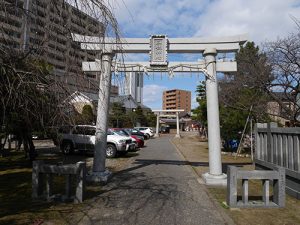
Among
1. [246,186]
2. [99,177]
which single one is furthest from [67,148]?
[246,186]

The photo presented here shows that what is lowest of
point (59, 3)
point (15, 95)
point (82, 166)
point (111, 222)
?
point (111, 222)

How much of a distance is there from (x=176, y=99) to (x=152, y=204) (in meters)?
132

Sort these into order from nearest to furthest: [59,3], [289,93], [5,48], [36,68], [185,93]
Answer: [59,3] < [5,48] < [36,68] < [289,93] < [185,93]

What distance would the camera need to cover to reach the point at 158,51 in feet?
39.0

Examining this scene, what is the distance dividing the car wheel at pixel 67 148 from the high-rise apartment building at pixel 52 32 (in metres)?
15.5

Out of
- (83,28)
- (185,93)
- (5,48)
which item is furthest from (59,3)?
(185,93)

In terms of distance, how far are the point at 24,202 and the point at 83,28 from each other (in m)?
4.87

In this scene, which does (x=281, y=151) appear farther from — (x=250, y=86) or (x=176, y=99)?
(x=176, y=99)

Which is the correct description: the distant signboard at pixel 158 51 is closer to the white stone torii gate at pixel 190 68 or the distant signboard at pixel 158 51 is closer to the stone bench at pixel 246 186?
the white stone torii gate at pixel 190 68

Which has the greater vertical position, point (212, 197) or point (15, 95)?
point (15, 95)

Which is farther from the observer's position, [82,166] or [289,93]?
[289,93]

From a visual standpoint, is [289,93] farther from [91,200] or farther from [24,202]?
[24,202]

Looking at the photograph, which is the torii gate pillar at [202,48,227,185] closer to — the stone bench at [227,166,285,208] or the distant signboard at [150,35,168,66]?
the distant signboard at [150,35,168,66]

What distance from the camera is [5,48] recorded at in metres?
5.27
